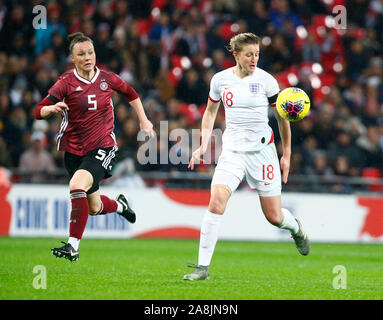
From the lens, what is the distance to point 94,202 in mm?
9023

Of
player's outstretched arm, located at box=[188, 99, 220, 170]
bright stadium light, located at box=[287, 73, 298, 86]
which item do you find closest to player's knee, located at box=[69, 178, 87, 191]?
player's outstretched arm, located at box=[188, 99, 220, 170]

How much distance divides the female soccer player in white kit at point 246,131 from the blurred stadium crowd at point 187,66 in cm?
702

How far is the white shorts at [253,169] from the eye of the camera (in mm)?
7918

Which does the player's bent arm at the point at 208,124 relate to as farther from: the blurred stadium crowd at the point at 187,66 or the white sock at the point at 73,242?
the blurred stadium crowd at the point at 187,66

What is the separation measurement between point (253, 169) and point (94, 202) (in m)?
2.00

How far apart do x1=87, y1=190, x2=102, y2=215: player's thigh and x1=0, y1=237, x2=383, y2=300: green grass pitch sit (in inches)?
26.3

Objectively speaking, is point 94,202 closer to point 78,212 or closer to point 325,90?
Answer: point 78,212

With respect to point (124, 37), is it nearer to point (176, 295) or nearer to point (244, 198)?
point (244, 198)

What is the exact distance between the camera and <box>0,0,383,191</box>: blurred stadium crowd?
609 inches

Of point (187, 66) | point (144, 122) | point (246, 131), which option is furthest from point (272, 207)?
point (187, 66)

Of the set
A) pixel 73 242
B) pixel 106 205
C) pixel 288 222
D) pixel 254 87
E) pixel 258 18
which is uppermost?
pixel 258 18

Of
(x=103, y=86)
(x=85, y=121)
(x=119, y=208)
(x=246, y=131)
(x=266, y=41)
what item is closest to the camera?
(x=246, y=131)

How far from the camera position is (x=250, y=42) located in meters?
7.79

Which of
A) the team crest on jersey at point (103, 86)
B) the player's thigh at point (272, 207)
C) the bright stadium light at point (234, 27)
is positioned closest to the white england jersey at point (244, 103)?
the player's thigh at point (272, 207)
